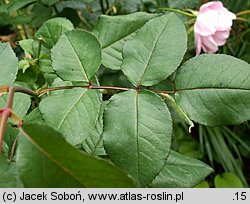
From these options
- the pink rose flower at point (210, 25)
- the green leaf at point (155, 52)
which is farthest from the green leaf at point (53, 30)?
the pink rose flower at point (210, 25)

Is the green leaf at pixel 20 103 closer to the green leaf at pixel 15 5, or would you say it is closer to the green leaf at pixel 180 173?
the green leaf at pixel 180 173

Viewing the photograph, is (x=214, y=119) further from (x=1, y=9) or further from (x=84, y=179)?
(x=1, y=9)

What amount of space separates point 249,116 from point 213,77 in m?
0.06

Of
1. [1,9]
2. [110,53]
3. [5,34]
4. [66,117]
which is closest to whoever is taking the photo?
[66,117]

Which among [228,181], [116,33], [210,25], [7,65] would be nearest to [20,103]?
[7,65]

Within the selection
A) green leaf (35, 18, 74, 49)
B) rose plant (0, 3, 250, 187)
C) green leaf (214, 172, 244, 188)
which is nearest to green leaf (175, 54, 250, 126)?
rose plant (0, 3, 250, 187)

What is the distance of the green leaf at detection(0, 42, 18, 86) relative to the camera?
19.8 inches

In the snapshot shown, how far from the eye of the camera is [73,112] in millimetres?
478

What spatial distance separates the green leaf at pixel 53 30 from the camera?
644 mm

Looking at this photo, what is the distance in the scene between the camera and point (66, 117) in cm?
47

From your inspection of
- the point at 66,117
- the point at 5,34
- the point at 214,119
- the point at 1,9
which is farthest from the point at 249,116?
the point at 5,34

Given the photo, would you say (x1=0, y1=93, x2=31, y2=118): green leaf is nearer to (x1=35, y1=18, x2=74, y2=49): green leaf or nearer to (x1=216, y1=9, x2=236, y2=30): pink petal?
(x1=35, y1=18, x2=74, y2=49): green leaf

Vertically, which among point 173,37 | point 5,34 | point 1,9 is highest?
point 173,37

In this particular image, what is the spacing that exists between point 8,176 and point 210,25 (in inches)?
19.7
